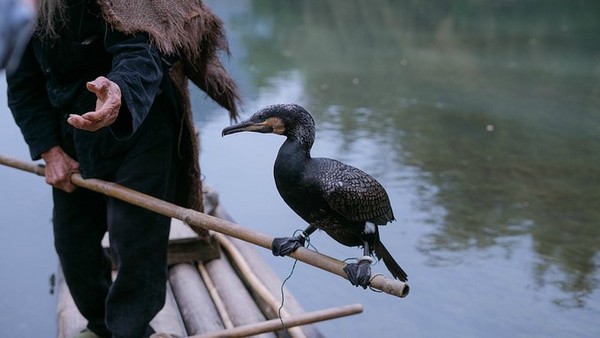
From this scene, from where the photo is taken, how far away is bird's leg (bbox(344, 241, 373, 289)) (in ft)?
6.16

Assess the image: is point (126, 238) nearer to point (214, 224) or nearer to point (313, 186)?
point (214, 224)

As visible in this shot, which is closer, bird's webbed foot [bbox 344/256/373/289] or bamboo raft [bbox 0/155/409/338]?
bird's webbed foot [bbox 344/256/373/289]

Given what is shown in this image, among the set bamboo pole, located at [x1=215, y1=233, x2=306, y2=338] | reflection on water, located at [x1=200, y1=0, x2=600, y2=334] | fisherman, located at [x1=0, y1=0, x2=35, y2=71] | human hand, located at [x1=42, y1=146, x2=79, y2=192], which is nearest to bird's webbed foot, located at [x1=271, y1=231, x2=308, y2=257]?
bamboo pole, located at [x1=215, y1=233, x2=306, y2=338]

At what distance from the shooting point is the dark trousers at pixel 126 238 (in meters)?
2.38

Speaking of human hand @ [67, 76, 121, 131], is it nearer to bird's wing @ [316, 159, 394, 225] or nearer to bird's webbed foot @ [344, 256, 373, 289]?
bird's wing @ [316, 159, 394, 225]

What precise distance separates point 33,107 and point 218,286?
122 cm

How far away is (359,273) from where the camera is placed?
1.88 metres

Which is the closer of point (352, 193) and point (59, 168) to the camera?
point (352, 193)

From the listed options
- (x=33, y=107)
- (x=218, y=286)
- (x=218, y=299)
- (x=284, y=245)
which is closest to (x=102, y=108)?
(x=284, y=245)

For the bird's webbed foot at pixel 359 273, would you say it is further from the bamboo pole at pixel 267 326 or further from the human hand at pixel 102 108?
the bamboo pole at pixel 267 326

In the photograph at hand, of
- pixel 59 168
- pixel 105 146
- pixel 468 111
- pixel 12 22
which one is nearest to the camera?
pixel 12 22

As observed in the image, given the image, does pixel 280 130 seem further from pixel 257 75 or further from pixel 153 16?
pixel 257 75

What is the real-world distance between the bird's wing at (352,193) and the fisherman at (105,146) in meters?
0.52

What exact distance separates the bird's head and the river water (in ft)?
2.89
